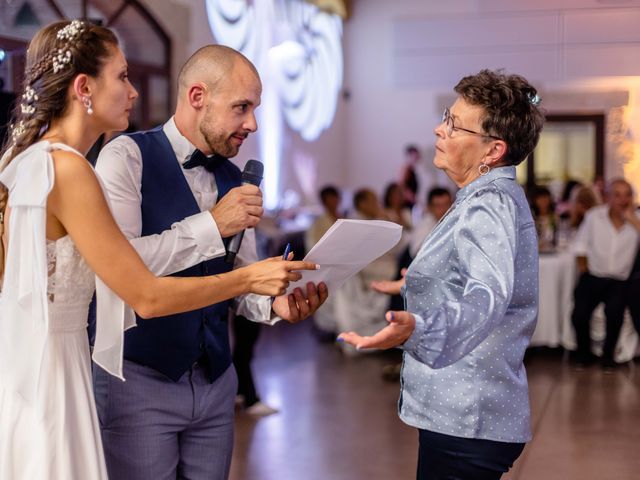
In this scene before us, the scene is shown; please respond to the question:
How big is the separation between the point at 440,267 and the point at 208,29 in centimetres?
656

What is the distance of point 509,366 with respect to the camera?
188 cm

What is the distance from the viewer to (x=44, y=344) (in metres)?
1.72

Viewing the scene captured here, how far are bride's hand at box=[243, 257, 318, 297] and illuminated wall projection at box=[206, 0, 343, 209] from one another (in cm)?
656

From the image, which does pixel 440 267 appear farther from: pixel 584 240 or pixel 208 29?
pixel 208 29

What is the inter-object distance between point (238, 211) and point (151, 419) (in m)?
0.51

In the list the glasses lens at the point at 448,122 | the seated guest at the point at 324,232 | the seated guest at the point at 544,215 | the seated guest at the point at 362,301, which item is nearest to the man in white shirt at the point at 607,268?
the seated guest at the point at 544,215

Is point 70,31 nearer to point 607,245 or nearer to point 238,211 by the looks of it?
point 238,211

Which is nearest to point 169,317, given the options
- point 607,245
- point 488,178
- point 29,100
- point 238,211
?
point 238,211

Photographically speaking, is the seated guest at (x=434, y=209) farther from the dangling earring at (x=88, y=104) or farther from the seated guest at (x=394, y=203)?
the dangling earring at (x=88, y=104)

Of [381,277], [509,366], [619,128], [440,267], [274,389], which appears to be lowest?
[274,389]

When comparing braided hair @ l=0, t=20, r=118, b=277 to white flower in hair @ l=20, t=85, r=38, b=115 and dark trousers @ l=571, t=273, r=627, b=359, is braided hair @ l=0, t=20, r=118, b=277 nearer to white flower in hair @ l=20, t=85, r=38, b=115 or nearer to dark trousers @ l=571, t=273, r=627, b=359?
white flower in hair @ l=20, t=85, r=38, b=115

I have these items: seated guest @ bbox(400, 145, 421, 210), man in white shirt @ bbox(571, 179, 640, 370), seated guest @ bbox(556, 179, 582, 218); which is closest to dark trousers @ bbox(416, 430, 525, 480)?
A: man in white shirt @ bbox(571, 179, 640, 370)

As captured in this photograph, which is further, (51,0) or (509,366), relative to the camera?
(51,0)

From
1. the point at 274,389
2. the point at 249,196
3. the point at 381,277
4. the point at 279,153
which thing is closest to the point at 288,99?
the point at 279,153
